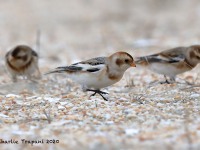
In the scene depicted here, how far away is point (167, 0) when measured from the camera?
19.3m

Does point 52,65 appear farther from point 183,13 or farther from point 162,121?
point 183,13

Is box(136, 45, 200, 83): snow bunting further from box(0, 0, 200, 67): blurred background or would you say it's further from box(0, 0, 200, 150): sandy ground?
box(0, 0, 200, 67): blurred background

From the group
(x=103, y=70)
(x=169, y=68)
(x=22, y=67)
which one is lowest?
(x=103, y=70)

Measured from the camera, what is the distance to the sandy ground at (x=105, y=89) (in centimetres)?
552

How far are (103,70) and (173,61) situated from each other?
1955 mm

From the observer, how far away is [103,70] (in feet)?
23.9

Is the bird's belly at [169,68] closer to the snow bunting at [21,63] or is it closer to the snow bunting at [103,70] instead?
the snow bunting at [103,70]

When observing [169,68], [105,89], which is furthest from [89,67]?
[169,68]

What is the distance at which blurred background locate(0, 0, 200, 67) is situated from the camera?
13688mm

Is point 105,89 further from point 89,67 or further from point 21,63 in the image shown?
point 21,63

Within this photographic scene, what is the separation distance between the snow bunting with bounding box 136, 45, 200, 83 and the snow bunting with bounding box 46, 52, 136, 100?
62.1 inches

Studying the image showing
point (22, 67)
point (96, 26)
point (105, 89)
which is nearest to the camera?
point (105, 89)

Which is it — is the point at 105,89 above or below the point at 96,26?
below

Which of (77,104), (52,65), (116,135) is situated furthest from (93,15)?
(116,135)
